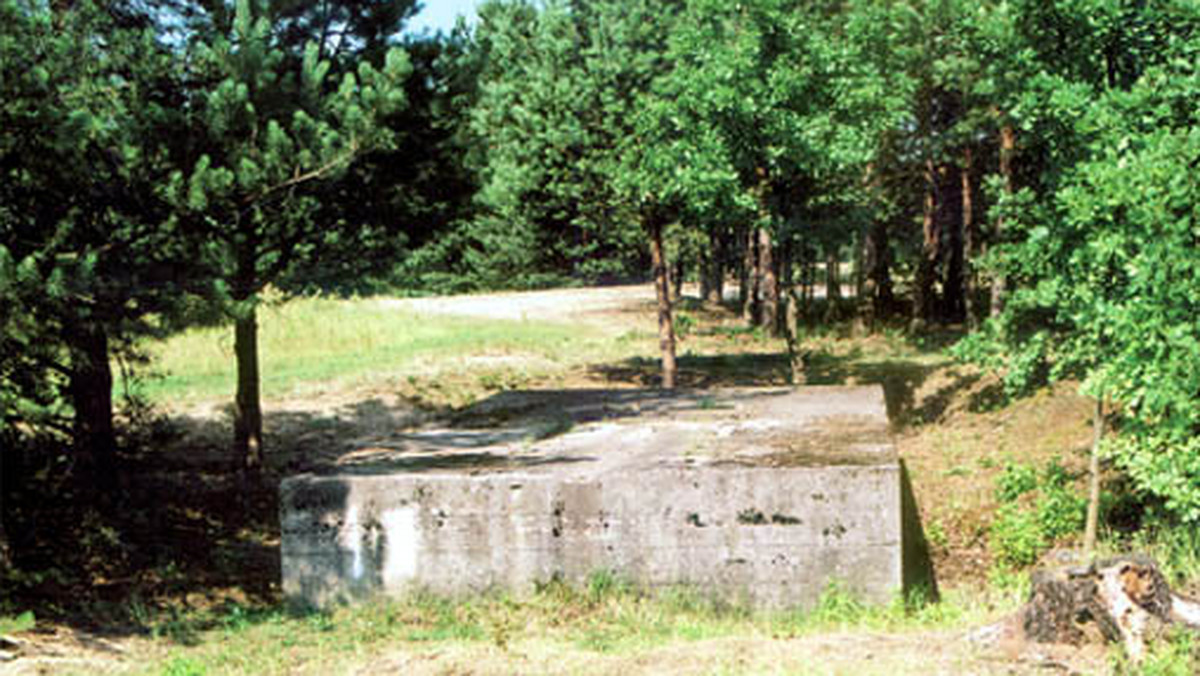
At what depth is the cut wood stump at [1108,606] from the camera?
6.34 meters

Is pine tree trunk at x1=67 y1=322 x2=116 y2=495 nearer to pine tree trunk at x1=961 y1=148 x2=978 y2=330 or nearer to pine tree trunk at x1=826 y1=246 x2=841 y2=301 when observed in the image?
pine tree trunk at x1=961 y1=148 x2=978 y2=330

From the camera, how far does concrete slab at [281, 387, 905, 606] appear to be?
9195 mm

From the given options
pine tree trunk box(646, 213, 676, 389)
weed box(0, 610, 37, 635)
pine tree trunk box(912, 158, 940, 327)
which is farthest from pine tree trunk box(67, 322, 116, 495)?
pine tree trunk box(912, 158, 940, 327)

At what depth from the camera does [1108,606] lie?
6430 millimetres

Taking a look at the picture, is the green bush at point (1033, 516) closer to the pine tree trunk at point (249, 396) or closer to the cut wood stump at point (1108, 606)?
the cut wood stump at point (1108, 606)

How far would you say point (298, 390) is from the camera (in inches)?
727

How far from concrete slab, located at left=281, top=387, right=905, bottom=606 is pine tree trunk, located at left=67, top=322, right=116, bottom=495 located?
10.6 ft

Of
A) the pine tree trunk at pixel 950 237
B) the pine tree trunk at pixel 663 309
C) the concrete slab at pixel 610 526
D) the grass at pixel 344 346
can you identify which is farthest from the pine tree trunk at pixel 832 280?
the concrete slab at pixel 610 526

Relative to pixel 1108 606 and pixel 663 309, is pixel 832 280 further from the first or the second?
pixel 1108 606

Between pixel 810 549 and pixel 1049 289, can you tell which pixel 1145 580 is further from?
pixel 1049 289

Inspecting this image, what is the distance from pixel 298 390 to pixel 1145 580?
47.7 feet

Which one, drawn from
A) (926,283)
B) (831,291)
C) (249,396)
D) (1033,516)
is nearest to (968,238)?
(926,283)

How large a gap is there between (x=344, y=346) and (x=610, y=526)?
1516 centimetres

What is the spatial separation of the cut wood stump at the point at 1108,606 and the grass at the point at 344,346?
1334cm
